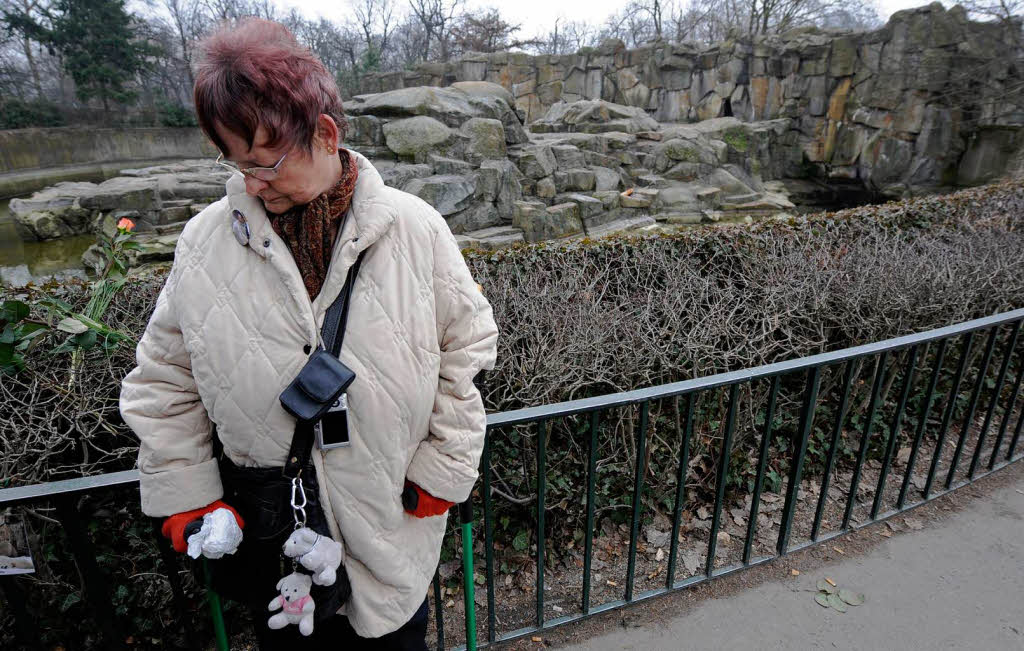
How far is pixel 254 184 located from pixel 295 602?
2.95ft

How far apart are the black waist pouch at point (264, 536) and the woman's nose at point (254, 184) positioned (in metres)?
0.59

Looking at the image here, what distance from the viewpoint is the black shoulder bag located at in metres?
1.14

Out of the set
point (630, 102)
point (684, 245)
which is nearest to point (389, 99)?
point (684, 245)

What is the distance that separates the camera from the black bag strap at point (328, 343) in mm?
1200

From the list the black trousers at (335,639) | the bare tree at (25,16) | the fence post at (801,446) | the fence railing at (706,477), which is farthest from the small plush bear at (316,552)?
the bare tree at (25,16)

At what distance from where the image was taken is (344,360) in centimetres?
120

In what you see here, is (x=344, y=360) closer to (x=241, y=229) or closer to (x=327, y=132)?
(x=241, y=229)

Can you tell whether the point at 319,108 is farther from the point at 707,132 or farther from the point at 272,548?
the point at 707,132

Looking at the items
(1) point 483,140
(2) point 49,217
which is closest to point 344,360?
(1) point 483,140

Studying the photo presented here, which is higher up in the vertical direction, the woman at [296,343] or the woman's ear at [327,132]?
the woman's ear at [327,132]

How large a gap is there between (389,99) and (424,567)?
10.1m

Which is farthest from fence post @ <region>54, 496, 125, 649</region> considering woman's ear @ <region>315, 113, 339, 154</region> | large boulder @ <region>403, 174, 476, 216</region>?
large boulder @ <region>403, 174, 476, 216</region>

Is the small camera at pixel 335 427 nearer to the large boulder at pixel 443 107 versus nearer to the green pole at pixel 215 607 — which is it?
the green pole at pixel 215 607

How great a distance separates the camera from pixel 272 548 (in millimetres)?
1316
